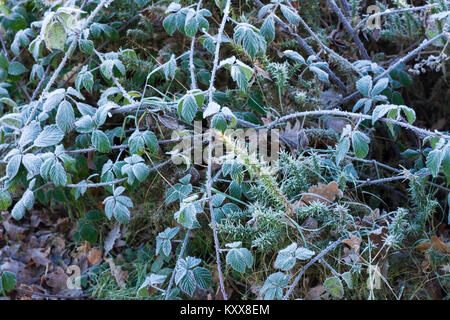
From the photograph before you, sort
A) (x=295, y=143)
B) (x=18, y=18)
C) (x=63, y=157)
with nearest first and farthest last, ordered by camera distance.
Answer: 1. (x=63, y=157)
2. (x=295, y=143)
3. (x=18, y=18)

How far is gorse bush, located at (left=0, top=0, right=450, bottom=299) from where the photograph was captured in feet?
4.34

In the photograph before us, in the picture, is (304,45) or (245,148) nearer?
(245,148)

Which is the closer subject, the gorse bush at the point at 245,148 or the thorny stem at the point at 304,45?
the gorse bush at the point at 245,148

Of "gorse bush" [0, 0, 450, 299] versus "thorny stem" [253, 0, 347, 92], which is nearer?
"gorse bush" [0, 0, 450, 299]

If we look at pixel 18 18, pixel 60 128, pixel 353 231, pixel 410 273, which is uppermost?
pixel 18 18

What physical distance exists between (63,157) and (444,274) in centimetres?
119

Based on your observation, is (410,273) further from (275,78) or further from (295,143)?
(275,78)

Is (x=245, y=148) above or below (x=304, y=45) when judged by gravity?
below

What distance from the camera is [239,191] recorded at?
4.90ft

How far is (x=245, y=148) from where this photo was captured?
128 centimetres

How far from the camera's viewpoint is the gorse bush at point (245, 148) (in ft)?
4.34

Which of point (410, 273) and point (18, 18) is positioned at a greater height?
point (18, 18)
